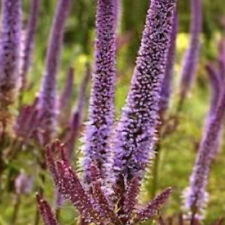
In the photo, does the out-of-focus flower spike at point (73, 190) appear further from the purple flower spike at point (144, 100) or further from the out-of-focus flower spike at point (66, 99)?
the out-of-focus flower spike at point (66, 99)

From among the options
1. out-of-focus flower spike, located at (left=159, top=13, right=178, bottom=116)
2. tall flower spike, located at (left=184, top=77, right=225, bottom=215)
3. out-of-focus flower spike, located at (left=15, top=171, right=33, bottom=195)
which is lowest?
out-of-focus flower spike, located at (left=15, top=171, right=33, bottom=195)

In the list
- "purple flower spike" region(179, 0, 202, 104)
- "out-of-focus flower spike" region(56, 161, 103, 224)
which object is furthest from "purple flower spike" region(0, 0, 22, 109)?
"out-of-focus flower spike" region(56, 161, 103, 224)

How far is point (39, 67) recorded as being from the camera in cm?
562

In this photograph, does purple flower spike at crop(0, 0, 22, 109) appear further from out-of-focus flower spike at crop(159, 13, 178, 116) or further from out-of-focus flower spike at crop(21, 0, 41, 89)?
out-of-focus flower spike at crop(159, 13, 178, 116)

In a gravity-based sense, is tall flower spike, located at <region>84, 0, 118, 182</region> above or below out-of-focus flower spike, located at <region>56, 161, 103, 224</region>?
above

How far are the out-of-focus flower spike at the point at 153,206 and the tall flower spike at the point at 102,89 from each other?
0.28 metres

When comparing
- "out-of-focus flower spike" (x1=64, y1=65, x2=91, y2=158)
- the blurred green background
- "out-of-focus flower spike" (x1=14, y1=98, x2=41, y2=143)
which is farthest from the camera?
the blurred green background

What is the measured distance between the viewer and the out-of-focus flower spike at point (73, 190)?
1.90 m

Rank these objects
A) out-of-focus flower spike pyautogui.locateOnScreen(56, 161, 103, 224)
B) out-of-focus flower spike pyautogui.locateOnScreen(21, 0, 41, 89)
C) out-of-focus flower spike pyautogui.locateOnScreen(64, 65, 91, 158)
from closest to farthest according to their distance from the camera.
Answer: out-of-focus flower spike pyautogui.locateOnScreen(56, 161, 103, 224)
out-of-focus flower spike pyautogui.locateOnScreen(64, 65, 91, 158)
out-of-focus flower spike pyautogui.locateOnScreen(21, 0, 41, 89)

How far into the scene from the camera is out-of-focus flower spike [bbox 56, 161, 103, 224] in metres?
1.90

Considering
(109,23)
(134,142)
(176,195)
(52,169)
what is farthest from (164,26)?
(176,195)

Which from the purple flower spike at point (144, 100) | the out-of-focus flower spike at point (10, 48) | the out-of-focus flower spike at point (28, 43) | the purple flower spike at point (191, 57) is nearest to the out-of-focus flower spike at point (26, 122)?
the out-of-focus flower spike at point (10, 48)

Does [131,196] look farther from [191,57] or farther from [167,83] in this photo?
[191,57]

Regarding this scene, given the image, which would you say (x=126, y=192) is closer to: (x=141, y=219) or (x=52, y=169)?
(x=141, y=219)
